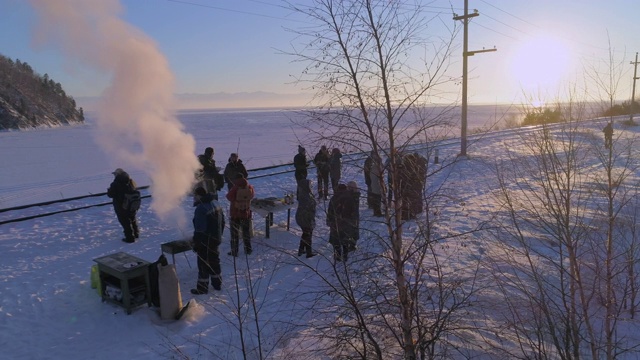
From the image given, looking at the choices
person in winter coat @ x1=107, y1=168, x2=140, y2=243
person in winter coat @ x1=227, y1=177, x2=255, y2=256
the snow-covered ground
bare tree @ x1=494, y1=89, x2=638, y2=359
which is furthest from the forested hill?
bare tree @ x1=494, y1=89, x2=638, y2=359

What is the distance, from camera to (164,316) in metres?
6.60

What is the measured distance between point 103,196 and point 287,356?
10398 millimetres

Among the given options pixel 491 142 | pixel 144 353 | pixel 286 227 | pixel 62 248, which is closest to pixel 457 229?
pixel 286 227

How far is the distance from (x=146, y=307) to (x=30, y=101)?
196ft

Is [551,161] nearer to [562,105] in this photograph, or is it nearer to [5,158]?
[562,105]

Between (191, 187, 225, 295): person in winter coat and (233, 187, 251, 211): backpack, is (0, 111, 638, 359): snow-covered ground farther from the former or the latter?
(233, 187, 251, 211): backpack

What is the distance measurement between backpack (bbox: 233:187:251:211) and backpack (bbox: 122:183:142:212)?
2313 mm

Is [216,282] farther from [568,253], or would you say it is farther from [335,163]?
[568,253]

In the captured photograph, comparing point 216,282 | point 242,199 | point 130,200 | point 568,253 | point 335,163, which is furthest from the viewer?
point 130,200

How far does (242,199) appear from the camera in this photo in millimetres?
8789

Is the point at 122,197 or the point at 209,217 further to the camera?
the point at 122,197

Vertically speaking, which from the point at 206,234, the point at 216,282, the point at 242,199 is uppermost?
the point at 242,199

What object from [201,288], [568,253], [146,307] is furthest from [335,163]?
[146,307]

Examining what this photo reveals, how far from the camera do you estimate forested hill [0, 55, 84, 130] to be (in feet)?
159
